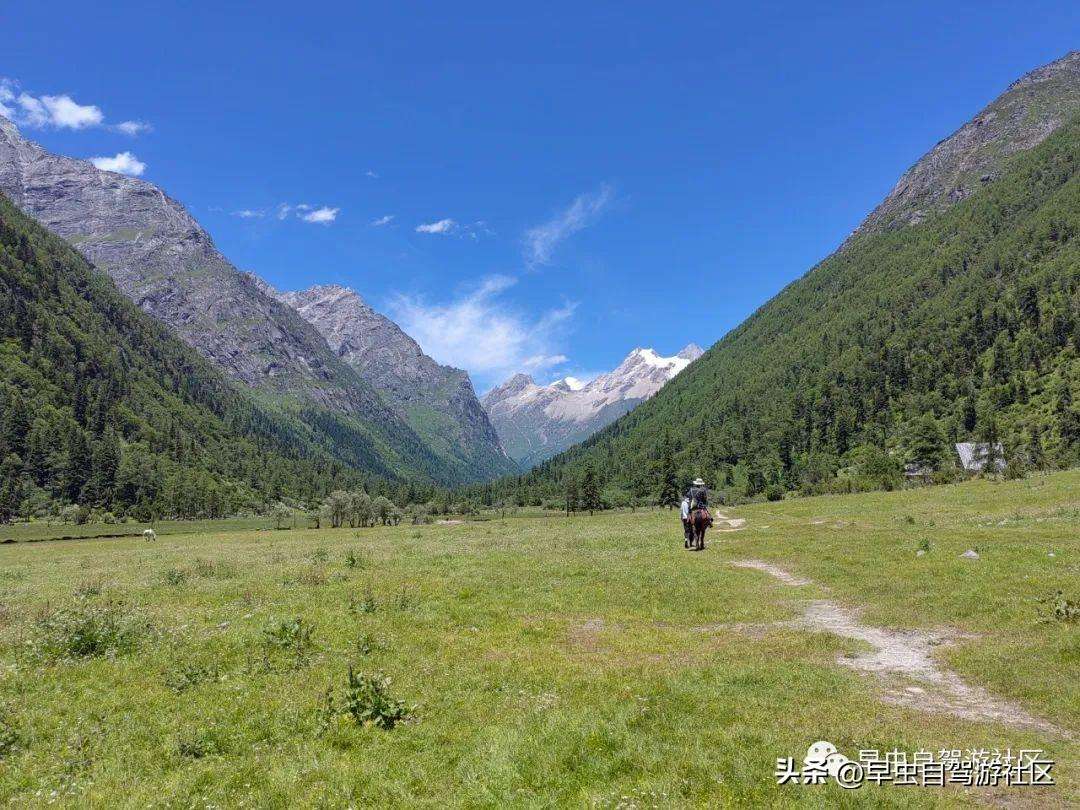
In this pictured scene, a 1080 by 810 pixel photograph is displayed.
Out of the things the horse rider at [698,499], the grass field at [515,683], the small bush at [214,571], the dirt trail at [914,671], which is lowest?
the dirt trail at [914,671]

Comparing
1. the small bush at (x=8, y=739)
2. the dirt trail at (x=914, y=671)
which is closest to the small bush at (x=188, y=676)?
the small bush at (x=8, y=739)

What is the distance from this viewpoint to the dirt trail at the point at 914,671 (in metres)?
11.9

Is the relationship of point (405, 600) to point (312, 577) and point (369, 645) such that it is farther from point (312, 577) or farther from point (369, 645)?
point (312, 577)

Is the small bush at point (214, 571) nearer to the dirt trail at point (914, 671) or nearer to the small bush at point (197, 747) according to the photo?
the small bush at point (197, 747)

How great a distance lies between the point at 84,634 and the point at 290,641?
641 cm

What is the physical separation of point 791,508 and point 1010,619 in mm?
59016

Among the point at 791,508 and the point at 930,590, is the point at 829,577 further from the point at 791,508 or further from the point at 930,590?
the point at 791,508

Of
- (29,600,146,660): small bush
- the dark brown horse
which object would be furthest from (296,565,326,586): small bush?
the dark brown horse

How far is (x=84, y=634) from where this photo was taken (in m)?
17.3

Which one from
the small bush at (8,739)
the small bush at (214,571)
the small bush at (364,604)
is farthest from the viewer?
the small bush at (214,571)

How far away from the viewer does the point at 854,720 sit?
11.5m

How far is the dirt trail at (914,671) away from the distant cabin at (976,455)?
109222 mm

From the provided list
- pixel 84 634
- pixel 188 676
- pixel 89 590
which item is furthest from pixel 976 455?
pixel 84 634

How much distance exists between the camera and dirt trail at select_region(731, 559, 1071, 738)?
11.9 meters
